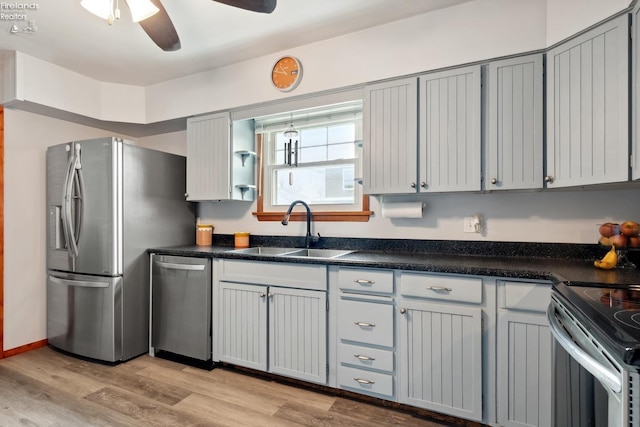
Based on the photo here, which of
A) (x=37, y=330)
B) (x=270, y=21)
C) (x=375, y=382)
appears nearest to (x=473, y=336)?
(x=375, y=382)

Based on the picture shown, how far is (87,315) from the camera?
108 inches

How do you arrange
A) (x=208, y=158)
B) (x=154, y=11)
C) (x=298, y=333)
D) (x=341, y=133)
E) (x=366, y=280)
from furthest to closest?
(x=208, y=158), (x=341, y=133), (x=298, y=333), (x=366, y=280), (x=154, y=11)

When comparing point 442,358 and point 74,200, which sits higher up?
point 74,200

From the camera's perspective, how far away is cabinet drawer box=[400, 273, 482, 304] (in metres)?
1.81

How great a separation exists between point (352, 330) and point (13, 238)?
297 centimetres

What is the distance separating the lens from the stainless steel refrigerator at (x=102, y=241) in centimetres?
266

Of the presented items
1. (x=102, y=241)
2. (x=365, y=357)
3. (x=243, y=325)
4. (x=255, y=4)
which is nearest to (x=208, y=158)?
(x=102, y=241)

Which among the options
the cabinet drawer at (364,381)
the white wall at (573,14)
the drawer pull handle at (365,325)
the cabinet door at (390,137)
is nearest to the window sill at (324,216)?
the cabinet door at (390,137)

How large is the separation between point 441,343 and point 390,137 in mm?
1323

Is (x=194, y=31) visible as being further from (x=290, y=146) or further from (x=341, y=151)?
(x=341, y=151)

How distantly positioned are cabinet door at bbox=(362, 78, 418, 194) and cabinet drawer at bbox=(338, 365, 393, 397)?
1166mm

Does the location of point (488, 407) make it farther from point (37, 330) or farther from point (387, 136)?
point (37, 330)

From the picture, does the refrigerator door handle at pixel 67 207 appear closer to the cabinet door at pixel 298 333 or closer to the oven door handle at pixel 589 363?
the cabinet door at pixel 298 333

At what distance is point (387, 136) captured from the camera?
2.30 meters
